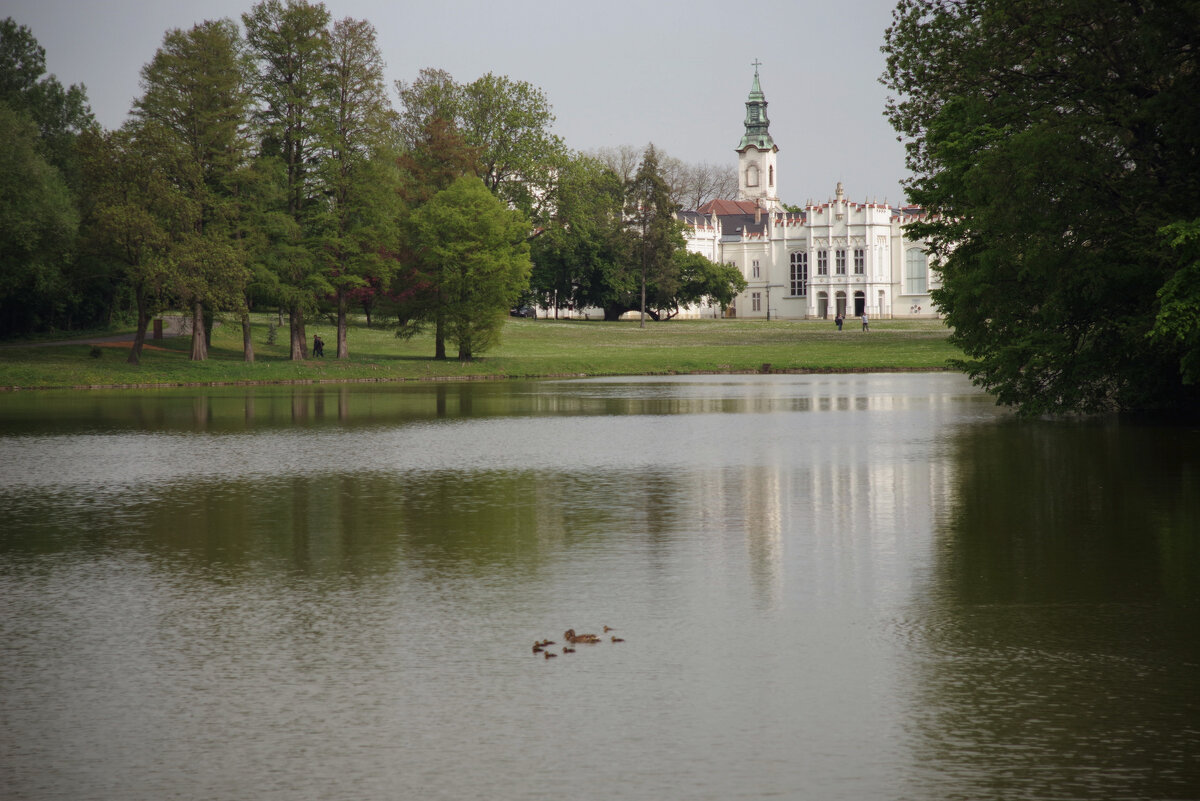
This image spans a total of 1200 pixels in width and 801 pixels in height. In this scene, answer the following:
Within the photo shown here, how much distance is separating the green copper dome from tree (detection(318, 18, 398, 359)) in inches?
3938

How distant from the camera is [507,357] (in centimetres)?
6200

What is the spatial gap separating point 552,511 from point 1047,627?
6.74 meters

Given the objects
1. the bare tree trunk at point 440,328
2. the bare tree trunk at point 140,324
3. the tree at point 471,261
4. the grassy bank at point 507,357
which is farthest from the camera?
the bare tree trunk at point 440,328

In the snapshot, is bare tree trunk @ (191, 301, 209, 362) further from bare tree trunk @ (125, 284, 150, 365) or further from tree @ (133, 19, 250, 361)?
bare tree trunk @ (125, 284, 150, 365)

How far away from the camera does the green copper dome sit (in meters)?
153

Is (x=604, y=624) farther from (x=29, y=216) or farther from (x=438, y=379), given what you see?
(x=29, y=216)

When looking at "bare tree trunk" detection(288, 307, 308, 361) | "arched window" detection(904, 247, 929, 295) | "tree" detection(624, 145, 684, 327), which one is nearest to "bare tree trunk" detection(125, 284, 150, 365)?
"bare tree trunk" detection(288, 307, 308, 361)

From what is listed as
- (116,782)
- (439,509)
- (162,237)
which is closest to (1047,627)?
(116,782)

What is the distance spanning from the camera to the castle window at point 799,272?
130 m

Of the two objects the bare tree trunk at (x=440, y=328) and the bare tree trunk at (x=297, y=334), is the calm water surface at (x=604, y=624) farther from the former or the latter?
the bare tree trunk at (x=440, y=328)

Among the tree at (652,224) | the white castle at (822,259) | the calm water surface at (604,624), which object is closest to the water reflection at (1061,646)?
the calm water surface at (604,624)

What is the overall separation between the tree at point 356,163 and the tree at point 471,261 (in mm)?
2897

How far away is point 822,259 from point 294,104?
264 ft

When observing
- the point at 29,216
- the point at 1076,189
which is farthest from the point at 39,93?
the point at 1076,189
